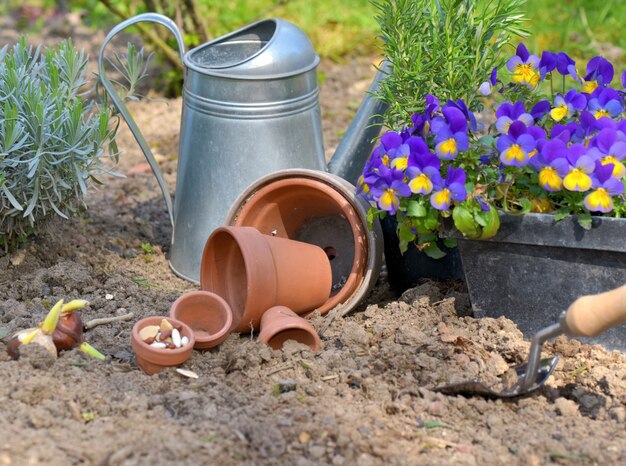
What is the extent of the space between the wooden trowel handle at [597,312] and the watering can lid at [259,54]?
1213 millimetres

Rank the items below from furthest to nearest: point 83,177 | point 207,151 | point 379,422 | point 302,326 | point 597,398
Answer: point 207,151
point 83,177
point 302,326
point 597,398
point 379,422

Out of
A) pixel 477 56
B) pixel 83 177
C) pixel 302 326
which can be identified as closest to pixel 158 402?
pixel 302 326

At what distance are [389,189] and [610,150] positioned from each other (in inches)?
20.4

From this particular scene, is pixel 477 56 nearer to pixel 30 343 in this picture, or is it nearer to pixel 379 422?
pixel 379 422

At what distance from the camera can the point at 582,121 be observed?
207cm

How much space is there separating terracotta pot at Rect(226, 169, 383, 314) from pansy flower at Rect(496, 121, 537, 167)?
19.1 inches

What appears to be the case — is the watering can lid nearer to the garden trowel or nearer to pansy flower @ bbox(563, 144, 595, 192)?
pansy flower @ bbox(563, 144, 595, 192)

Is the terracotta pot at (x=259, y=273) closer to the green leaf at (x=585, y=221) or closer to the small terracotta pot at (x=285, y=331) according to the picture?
the small terracotta pot at (x=285, y=331)

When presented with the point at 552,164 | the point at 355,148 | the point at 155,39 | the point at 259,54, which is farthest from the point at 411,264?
the point at 155,39

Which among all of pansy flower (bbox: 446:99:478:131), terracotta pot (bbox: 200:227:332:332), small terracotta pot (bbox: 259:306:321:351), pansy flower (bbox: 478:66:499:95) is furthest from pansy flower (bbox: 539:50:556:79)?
small terracotta pot (bbox: 259:306:321:351)

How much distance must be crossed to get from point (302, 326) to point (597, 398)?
2.29 feet

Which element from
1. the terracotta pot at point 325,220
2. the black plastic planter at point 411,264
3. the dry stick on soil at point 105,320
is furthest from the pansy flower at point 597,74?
the dry stick on soil at point 105,320

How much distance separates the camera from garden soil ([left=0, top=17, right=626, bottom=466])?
1.69 m

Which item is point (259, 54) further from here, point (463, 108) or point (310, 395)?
point (310, 395)
